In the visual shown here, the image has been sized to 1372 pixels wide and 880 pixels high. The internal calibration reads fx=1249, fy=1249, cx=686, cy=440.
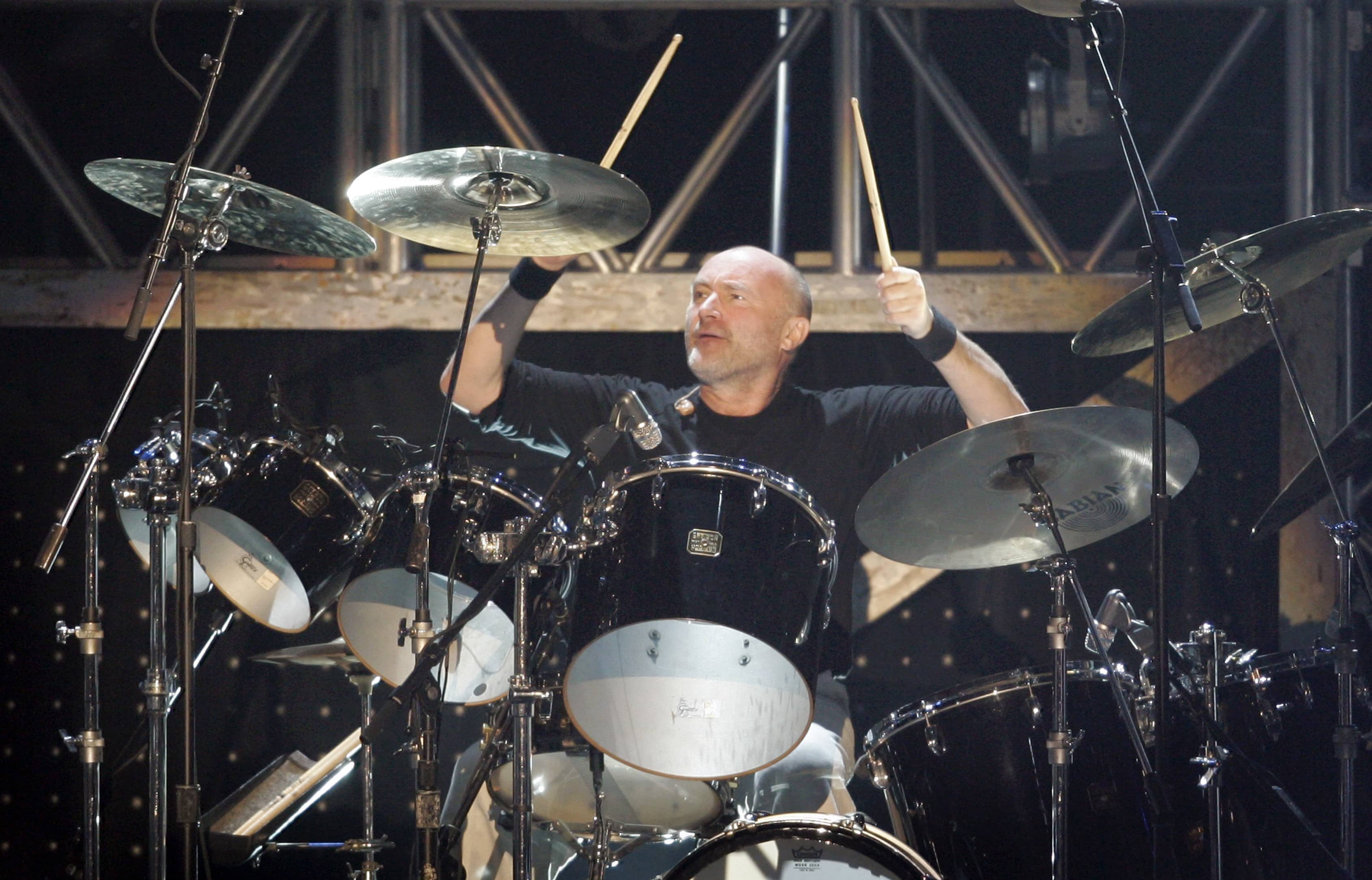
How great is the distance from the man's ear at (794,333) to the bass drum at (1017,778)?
1425mm

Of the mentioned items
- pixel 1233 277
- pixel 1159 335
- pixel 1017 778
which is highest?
pixel 1233 277

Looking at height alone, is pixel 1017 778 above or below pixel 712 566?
below

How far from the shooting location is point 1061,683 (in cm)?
241

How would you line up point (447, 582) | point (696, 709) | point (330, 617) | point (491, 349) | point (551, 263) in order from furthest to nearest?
point (330, 617) < point (491, 349) < point (551, 263) < point (447, 582) < point (696, 709)

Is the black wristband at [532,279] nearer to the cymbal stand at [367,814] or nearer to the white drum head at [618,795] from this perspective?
the cymbal stand at [367,814]

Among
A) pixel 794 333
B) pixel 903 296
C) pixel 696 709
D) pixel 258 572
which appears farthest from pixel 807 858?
pixel 794 333

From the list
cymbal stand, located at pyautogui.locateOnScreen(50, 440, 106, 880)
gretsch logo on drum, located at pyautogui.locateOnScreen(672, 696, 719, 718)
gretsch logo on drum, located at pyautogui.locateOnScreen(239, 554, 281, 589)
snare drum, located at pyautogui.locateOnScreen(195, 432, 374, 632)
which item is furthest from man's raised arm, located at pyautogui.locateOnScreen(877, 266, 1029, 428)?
cymbal stand, located at pyautogui.locateOnScreen(50, 440, 106, 880)

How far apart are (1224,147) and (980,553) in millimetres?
1952

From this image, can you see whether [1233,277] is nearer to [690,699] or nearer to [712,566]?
[712,566]

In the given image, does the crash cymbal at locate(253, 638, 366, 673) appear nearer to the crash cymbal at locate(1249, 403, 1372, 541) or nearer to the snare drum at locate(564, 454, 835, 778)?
the snare drum at locate(564, 454, 835, 778)

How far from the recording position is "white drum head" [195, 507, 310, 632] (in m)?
3.03

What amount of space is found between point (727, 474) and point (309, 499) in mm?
1115

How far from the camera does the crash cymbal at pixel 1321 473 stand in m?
2.67

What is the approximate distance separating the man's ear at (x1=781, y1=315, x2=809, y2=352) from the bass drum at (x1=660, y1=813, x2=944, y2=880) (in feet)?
5.43
